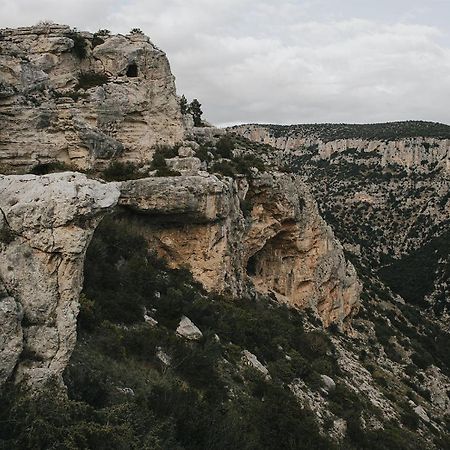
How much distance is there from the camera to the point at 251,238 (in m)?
25.2

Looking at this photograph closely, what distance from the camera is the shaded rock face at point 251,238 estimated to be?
713 inches

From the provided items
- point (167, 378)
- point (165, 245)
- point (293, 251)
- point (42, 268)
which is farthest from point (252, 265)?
point (42, 268)

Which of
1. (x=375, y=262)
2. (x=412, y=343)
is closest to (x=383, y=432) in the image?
(x=412, y=343)

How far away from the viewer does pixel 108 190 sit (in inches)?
356

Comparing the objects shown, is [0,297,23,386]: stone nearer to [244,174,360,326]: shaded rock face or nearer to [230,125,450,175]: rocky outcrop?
[244,174,360,326]: shaded rock face

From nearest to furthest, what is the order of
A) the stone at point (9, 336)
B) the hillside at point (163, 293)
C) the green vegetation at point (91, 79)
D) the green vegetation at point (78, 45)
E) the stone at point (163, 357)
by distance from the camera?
the stone at point (9, 336)
the hillside at point (163, 293)
the stone at point (163, 357)
the green vegetation at point (91, 79)
the green vegetation at point (78, 45)

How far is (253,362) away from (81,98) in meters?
13.1

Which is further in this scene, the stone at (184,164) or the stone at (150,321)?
the stone at (184,164)

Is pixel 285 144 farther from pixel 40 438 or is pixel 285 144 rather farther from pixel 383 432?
pixel 40 438

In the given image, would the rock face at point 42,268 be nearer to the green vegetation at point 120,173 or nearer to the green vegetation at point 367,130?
the green vegetation at point 120,173

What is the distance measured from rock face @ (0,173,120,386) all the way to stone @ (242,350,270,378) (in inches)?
298

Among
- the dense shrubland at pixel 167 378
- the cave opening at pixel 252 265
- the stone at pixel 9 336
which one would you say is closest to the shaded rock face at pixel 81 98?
the dense shrubland at pixel 167 378

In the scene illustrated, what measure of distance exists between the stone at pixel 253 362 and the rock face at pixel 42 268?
24.9 feet

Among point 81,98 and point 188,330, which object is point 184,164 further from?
point 188,330
